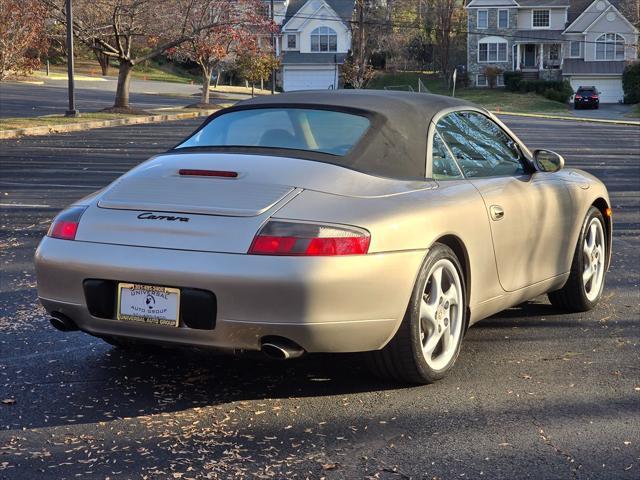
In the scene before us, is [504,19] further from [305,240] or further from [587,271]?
[305,240]

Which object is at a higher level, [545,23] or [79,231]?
[545,23]

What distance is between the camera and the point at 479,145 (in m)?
5.53

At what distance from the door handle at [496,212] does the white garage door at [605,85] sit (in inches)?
2780

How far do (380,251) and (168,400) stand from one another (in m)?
1.23

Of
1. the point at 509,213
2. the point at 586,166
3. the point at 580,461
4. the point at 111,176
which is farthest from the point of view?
the point at 586,166

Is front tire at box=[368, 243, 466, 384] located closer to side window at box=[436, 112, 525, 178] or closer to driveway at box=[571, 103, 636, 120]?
side window at box=[436, 112, 525, 178]

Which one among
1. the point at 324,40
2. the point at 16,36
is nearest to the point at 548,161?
the point at 16,36

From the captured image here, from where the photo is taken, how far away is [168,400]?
14.4ft

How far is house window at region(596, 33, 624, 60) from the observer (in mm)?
72250

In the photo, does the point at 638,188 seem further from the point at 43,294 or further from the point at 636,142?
the point at 636,142

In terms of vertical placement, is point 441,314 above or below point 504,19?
below

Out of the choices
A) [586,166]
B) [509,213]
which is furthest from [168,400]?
[586,166]

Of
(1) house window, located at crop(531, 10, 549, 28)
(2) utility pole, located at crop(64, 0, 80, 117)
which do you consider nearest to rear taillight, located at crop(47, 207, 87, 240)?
(2) utility pole, located at crop(64, 0, 80, 117)

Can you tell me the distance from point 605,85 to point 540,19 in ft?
26.0
